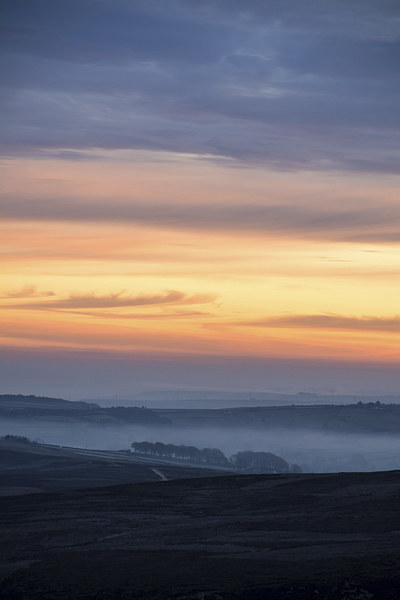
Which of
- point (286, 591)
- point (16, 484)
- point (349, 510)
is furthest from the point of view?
point (16, 484)

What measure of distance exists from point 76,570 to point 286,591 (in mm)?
15010

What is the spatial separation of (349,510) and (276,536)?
40.8 ft

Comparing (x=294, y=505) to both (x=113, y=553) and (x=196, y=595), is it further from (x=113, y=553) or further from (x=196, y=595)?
(x=196, y=595)

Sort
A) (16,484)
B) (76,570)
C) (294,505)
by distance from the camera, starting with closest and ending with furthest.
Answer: (76,570), (294,505), (16,484)

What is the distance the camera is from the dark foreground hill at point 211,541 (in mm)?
49688

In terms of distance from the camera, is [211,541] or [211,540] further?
[211,540]

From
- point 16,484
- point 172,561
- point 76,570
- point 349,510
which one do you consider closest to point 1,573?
point 76,570

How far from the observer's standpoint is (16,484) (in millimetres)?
152000

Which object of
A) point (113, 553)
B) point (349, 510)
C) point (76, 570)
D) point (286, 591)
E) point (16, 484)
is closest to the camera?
point (286, 591)

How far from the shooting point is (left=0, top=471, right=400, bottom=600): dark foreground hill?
49688mm

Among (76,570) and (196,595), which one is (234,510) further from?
(196,595)

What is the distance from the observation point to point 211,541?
6612cm

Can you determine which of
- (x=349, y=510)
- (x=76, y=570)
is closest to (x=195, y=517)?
(x=349, y=510)

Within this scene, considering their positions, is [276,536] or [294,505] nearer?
[276,536]
